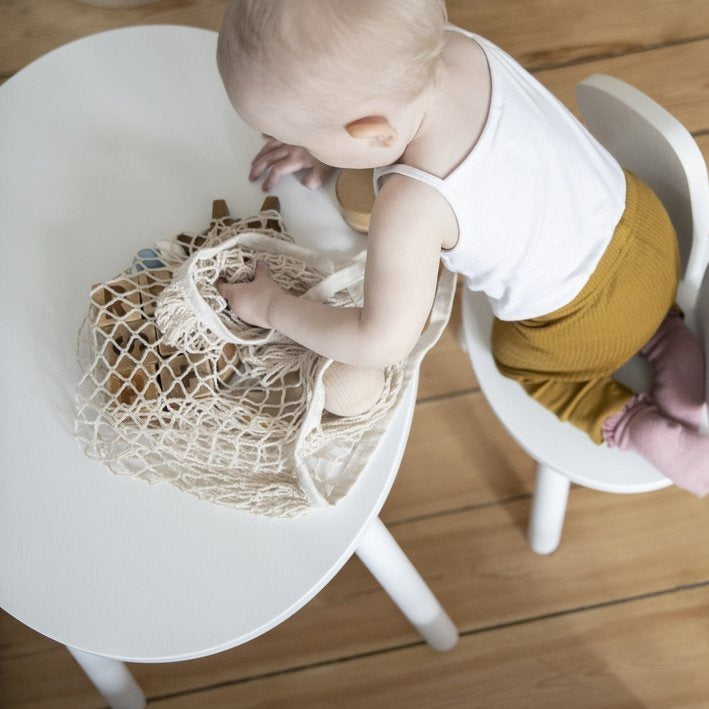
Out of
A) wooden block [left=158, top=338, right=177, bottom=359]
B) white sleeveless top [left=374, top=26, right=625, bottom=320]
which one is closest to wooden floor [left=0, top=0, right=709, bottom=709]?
white sleeveless top [left=374, top=26, right=625, bottom=320]

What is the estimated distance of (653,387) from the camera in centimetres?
81

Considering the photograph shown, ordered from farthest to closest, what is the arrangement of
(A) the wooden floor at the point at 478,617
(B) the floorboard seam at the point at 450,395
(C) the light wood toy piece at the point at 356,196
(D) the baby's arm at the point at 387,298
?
1. (B) the floorboard seam at the point at 450,395
2. (A) the wooden floor at the point at 478,617
3. (C) the light wood toy piece at the point at 356,196
4. (D) the baby's arm at the point at 387,298

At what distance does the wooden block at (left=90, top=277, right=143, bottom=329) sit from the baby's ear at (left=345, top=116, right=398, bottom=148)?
0.82ft

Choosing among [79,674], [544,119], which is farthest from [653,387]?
[79,674]

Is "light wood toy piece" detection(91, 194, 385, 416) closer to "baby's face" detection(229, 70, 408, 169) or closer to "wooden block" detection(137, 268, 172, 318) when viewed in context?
"wooden block" detection(137, 268, 172, 318)

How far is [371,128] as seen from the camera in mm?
547

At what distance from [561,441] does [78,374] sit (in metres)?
0.48

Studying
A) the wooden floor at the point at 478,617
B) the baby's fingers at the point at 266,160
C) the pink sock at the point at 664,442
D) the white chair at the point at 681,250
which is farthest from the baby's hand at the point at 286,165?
the wooden floor at the point at 478,617

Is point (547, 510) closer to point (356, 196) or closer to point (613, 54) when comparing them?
point (356, 196)

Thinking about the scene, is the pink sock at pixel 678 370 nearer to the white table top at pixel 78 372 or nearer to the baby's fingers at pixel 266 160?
the white table top at pixel 78 372

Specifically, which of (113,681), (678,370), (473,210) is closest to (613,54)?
(678,370)

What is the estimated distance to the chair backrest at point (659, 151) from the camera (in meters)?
0.68

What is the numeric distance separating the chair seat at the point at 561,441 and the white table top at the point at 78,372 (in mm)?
165

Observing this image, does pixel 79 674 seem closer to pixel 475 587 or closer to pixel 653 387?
pixel 475 587
